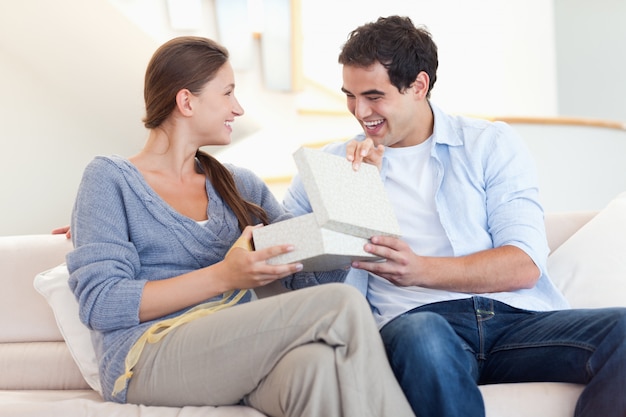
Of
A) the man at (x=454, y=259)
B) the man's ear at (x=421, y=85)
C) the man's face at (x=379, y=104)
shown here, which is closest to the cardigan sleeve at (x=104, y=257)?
the man at (x=454, y=259)

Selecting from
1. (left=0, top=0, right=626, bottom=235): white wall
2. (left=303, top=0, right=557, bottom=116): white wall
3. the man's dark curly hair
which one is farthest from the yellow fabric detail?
(left=303, top=0, right=557, bottom=116): white wall

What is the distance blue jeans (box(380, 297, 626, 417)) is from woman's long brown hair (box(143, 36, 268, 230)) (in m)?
0.52

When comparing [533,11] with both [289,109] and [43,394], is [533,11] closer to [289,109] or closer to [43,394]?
[289,109]

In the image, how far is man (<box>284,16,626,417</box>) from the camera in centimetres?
137

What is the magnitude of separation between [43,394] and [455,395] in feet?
3.24

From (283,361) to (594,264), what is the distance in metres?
0.95

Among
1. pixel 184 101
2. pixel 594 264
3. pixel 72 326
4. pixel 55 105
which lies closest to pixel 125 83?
pixel 55 105

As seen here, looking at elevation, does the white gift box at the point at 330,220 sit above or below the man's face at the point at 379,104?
below

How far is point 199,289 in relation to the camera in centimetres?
152

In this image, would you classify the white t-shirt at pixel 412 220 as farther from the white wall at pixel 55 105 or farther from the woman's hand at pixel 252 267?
the white wall at pixel 55 105

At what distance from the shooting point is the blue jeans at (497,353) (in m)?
1.33

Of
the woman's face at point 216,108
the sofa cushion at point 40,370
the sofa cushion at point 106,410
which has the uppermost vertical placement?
the woman's face at point 216,108

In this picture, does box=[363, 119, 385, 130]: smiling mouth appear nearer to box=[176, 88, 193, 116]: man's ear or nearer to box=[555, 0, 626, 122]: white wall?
box=[176, 88, 193, 116]: man's ear

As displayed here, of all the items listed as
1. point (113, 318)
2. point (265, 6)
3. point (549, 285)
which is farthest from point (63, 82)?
point (549, 285)
